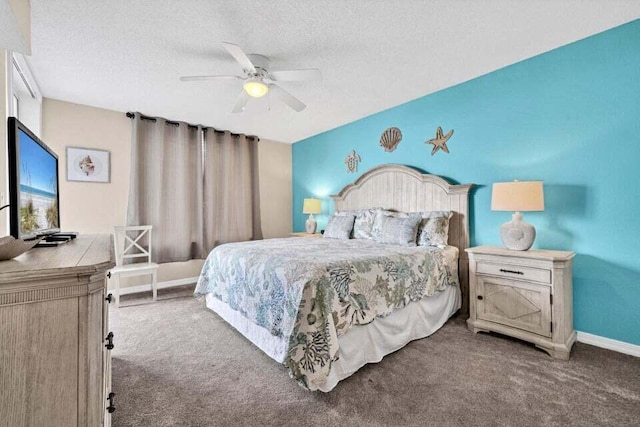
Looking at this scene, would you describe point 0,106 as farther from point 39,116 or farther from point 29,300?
point 39,116

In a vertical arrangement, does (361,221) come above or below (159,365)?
above

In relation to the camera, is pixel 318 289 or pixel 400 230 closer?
pixel 318 289

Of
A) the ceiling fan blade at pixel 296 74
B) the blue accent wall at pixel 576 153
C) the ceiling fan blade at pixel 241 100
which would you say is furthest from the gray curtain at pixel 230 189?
the blue accent wall at pixel 576 153

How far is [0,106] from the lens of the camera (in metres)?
1.75

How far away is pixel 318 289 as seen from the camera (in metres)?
1.83

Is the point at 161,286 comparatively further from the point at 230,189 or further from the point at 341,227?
the point at 341,227

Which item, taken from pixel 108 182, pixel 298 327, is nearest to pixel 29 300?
pixel 298 327

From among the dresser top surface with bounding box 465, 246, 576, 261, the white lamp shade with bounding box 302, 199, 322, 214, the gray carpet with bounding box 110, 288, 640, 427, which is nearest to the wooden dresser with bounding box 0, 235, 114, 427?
the gray carpet with bounding box 110, 288, 640, 427

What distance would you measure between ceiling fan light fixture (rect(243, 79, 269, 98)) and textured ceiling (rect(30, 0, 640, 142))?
0.88 ft

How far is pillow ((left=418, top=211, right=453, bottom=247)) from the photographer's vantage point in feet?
9.85

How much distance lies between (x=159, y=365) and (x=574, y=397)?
278 centimetres

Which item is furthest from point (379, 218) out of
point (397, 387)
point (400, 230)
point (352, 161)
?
point (397, 387)

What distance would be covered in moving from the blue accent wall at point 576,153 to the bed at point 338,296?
1.54 ft

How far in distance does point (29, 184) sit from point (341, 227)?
10.1 feet
